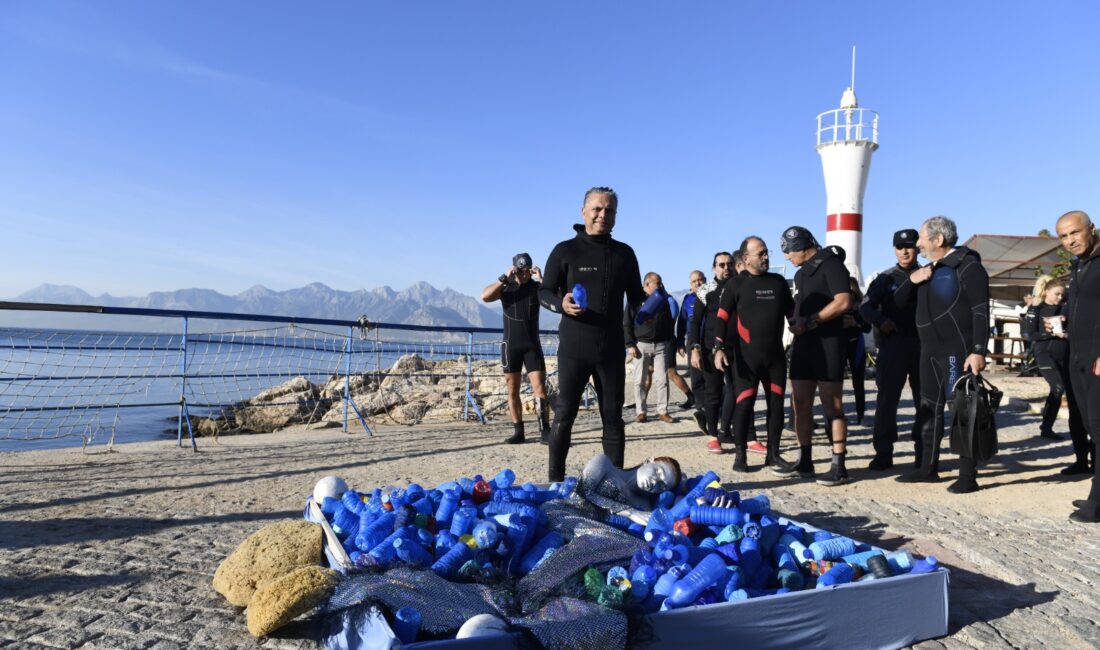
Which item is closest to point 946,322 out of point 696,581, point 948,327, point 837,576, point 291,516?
point 948,327

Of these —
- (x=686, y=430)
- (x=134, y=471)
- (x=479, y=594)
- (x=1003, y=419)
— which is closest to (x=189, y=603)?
(x=479, y=594)

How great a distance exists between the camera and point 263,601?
271cm

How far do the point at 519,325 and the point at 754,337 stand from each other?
258 centimetres

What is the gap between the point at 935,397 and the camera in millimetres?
5566

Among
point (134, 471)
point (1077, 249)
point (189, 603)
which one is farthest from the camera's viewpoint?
point (134, 471)

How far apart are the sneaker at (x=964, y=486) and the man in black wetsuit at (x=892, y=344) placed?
58 cm

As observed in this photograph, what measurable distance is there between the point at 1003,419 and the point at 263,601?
1044 centimetres

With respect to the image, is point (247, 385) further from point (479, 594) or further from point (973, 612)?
point (973, 612)

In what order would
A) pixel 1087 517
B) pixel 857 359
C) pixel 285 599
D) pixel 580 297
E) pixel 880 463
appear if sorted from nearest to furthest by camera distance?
pixel 285 599, pixel 580 297, pixel 1087 517, pixel 880 463, pixel 857 359

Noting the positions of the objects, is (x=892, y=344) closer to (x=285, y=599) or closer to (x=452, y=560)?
(x=452, y=560)

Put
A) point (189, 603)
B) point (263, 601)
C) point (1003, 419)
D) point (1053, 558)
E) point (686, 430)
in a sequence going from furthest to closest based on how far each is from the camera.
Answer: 1. point (1003, 419)
2. point (686, 430)
3. point (1053, 558)
4. point (189, 603)
5. point (263, 601)

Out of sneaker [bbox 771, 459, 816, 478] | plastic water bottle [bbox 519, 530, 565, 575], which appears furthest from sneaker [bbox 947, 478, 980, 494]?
plastic water bottle [bbox 519, 530, 565, 575]

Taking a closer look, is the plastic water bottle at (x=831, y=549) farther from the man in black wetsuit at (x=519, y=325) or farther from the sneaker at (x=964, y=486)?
the man in black wetsuit at (x=519, y=325)

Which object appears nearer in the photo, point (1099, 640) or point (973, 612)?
point (1099, 640)
